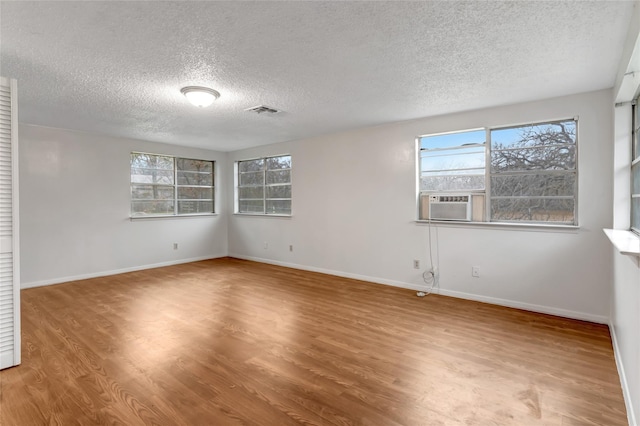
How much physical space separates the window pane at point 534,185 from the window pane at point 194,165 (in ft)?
18.8

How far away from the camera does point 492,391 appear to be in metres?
2.10

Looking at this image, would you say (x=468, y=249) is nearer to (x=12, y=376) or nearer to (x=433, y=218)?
(x=433, y=218)

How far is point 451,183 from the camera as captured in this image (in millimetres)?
4336

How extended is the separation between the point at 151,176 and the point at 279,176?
2.47 m

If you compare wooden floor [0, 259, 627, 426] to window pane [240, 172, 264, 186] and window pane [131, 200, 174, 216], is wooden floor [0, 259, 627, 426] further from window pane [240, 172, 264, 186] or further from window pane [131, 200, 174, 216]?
window pane [240, 172, 264, 186]

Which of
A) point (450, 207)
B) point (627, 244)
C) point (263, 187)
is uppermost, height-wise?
point (263, 187)

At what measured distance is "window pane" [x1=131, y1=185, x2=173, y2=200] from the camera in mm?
5924

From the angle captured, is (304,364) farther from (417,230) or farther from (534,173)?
(534,173)

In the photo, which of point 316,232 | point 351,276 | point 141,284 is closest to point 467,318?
point 351,276

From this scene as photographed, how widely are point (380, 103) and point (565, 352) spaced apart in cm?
298

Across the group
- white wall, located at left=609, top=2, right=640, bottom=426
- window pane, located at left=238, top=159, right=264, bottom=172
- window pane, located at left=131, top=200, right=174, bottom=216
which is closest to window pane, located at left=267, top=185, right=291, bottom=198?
window pane, located at left=238, top=159, right=264, bottom=172

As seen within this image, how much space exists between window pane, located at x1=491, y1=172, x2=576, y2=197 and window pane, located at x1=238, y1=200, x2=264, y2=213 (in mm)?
4542

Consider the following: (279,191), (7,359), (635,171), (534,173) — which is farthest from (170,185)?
(635,171)

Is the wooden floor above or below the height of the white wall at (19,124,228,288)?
below
